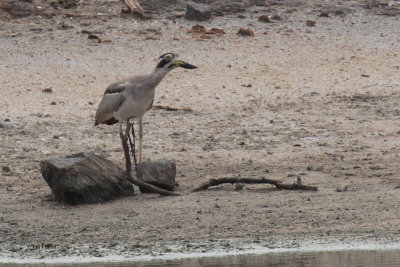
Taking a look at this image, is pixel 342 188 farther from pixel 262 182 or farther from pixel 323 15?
pixel 323 15

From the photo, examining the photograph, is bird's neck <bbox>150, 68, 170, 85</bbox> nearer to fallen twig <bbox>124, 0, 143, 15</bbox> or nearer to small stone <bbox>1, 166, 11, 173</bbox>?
small stone <bbox>1, 166, 11, 173</bbox>

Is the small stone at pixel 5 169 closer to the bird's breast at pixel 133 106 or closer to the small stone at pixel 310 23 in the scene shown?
the bird's breast at pixel 133 106

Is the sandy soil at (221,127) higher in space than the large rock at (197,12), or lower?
lower

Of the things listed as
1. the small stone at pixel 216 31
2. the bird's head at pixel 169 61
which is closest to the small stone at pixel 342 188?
the bird's head at pixel 169 61

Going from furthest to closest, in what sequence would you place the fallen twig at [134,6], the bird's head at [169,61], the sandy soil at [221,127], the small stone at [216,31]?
the fallen twig at [134,6]
the small stone at [216,31]
the bird's head at [169,61]
the sandy soil at [221,127]

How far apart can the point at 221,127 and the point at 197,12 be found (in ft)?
16.7

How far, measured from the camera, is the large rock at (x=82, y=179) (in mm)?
9312

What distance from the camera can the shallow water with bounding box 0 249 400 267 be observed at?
7.56 meters

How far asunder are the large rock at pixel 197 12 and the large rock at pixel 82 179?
305 inches

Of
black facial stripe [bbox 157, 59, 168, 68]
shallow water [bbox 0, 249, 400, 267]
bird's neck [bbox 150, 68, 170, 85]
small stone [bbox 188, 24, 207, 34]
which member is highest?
black facial stripe [bbox 157, 59, 168, 68]

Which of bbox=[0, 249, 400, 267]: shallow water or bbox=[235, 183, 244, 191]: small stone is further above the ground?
bbox=[0, 249, 400, 267]: shallow water

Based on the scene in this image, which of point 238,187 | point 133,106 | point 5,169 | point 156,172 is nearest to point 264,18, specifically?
point 133,106

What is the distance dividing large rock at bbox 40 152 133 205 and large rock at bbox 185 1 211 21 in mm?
7743

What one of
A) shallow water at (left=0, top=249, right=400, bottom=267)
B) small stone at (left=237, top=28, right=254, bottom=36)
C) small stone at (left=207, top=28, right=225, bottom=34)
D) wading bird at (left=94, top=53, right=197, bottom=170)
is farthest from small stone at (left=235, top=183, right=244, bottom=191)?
small stone at (left=207, top=28, right=225, bottom=34)
